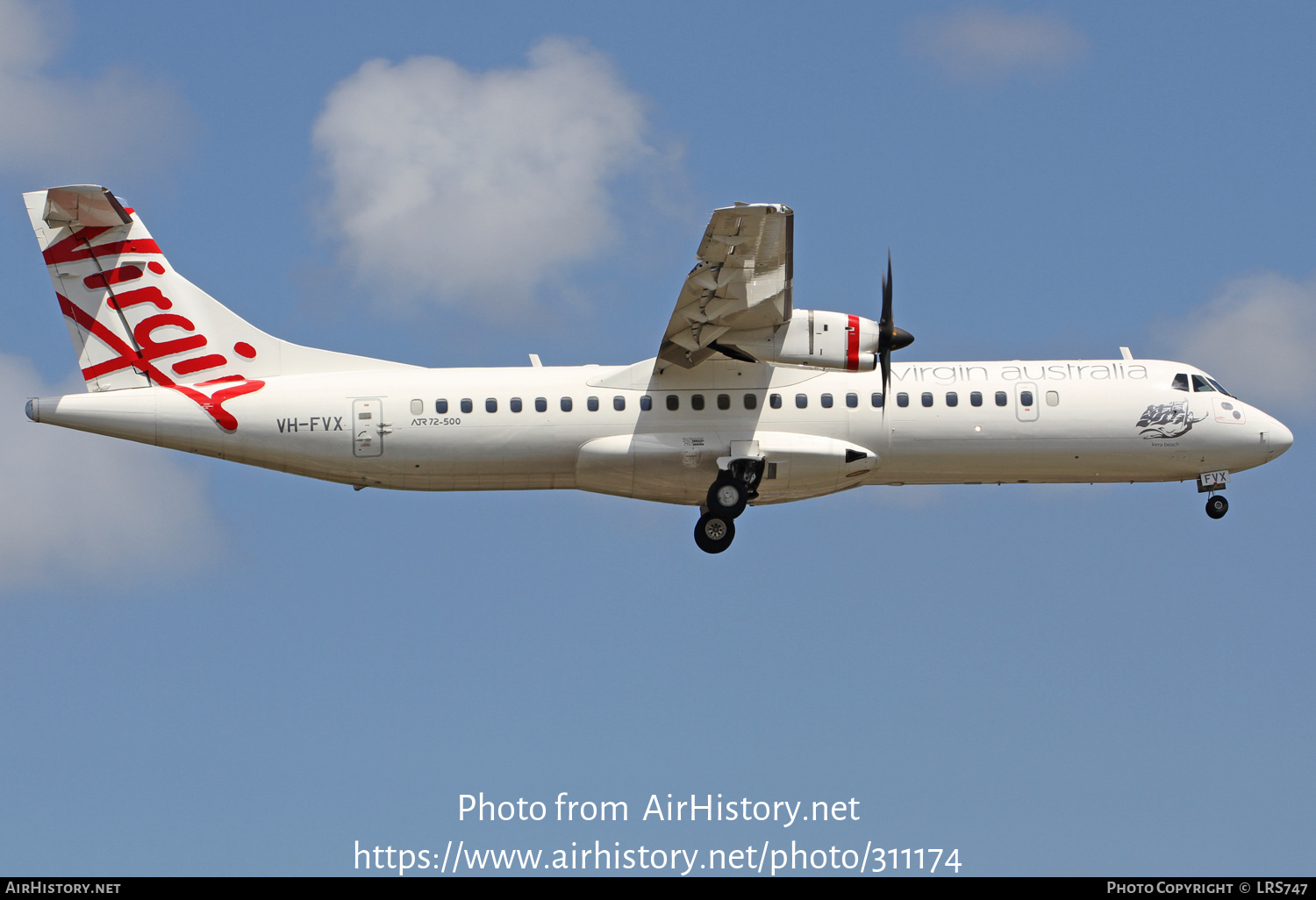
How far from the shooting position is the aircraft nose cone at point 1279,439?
29672mm

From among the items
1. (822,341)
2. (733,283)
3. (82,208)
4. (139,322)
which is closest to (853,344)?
(822,341)

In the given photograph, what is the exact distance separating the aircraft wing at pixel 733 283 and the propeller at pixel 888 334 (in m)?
1.65

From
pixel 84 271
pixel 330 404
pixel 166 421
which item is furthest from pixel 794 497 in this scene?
pixel 84 271

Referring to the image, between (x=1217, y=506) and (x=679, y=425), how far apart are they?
1035 centimetres

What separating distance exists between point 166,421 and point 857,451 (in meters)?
12.1

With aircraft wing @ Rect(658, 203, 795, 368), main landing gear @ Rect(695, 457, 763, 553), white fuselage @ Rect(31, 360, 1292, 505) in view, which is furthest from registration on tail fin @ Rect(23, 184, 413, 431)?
main landing gear @ Rect(695, 457, 763, 553)

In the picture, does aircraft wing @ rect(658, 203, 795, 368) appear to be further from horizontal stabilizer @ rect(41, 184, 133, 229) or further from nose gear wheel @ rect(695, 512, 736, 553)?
horizontal stabilizer @ rect(41, 184, 133, 229)

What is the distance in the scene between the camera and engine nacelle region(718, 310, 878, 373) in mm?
26828

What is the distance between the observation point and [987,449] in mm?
28438

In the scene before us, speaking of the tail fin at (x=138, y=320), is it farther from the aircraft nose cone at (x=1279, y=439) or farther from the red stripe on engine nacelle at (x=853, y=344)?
the aircraft nose cone at (x=1279, y=439)

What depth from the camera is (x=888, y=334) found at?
26.9 meters

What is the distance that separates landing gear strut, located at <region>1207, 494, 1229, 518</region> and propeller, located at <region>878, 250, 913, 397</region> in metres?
7.10

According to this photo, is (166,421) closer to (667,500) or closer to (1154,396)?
(667,500)

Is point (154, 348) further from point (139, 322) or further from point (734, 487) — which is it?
point (734, 487)
